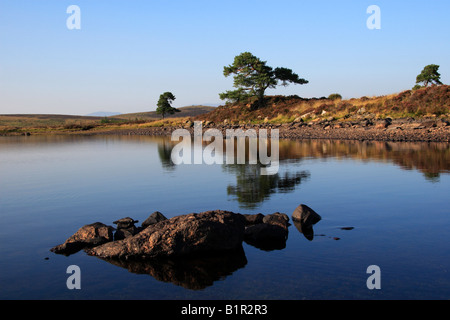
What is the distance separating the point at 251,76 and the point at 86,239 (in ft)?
270

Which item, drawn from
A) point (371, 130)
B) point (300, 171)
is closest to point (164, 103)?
point (371, 130)

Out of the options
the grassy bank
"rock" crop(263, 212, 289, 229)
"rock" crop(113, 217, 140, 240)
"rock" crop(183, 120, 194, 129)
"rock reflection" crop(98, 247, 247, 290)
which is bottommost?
"rock reflection" crop(98, 247, 247, 290)

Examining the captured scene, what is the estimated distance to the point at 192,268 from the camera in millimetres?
11055

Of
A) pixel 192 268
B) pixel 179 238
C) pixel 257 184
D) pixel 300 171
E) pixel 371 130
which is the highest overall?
pixel 371 130

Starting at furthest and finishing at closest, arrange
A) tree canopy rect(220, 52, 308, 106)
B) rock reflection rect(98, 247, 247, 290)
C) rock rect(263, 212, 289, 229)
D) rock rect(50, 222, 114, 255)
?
tree canopy rect(220, 52, 308, 106) < rock rect(263, 212, 289, 229) < rock rect(50, 222, 114, 255) < rock reflection rect(98, 247, 247, 290)

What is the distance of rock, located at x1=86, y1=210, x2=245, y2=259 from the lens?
38.6 ft

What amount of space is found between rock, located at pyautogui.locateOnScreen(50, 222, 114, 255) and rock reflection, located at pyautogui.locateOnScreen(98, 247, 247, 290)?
4.40 ft

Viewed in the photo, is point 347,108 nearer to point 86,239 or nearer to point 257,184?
point 257,184

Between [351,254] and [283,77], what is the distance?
8588 centimetres

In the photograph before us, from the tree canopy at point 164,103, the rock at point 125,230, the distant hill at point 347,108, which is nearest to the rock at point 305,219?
the rock at point 125,230

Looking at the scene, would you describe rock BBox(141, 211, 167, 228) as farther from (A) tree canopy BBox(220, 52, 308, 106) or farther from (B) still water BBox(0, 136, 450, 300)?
(A) tree canopy BBox(220, 52, 308, 106)

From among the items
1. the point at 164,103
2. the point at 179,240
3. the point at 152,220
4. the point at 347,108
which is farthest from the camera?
the point at 164,103

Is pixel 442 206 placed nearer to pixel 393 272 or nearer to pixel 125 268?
pixel 393 272

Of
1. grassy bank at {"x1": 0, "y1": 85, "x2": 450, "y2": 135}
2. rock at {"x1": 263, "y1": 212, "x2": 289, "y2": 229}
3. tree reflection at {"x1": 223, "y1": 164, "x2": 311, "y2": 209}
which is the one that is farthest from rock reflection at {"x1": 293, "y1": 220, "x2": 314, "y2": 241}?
grassy bank at {"x1": 0, "y1": 85, "x2": 450, "y2": 135}
